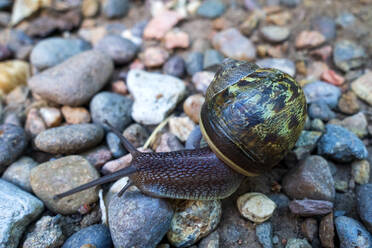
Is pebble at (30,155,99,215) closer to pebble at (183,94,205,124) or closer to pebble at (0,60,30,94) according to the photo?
pebble at (183,94,205,124)

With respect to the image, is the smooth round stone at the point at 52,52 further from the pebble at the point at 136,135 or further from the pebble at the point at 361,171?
the pebble at the point at 361,171

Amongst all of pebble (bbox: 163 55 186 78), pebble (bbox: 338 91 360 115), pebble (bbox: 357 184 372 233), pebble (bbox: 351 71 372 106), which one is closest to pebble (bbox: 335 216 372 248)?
pebble (bbox: 357 184 372 233)

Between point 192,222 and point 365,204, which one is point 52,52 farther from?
point 365,204

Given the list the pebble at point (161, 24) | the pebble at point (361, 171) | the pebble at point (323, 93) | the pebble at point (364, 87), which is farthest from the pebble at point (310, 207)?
the pebble at point (161, 24)

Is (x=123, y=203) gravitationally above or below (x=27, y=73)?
below

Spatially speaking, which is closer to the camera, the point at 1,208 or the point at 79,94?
the point at 1,208

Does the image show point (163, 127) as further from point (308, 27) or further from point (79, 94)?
point (308, 27)

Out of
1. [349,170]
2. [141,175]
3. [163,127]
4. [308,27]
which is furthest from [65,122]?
[308,27]
